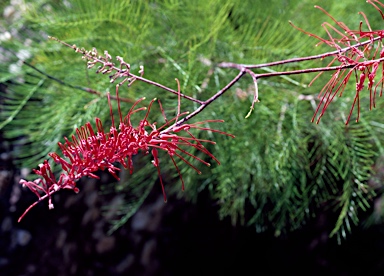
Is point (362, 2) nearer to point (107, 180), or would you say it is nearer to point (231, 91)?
point (231, 91)

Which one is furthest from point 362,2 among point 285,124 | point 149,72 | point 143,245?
point 143,245

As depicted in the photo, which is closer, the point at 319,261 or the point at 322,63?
the point at 322,63

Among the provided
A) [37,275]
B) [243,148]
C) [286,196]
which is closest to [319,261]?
[286,196]

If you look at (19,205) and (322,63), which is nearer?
(322,63)

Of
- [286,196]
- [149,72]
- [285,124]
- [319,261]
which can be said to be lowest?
[319,261]

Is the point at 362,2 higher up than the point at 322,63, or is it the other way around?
the point at 362,2

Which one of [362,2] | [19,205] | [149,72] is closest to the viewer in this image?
[149,72]

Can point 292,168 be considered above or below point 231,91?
below

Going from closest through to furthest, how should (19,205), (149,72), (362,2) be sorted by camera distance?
(149,72) → (362,2) → (19,205)

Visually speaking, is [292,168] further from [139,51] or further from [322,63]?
[139,51]
